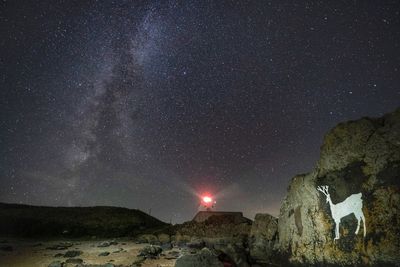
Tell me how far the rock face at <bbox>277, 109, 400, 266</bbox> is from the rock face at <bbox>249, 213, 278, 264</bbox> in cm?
242

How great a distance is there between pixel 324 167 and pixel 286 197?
4455 millimetres

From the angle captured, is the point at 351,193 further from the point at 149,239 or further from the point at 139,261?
the point at 149,239

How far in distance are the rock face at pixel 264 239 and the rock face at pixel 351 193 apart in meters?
2.42

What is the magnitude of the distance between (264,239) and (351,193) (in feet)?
27.8

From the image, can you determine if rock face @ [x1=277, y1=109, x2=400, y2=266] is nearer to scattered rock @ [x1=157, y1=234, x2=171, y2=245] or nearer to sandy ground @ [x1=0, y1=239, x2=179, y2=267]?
sandy ground @ [x1=0, y1=239, x2=179, y2=267]

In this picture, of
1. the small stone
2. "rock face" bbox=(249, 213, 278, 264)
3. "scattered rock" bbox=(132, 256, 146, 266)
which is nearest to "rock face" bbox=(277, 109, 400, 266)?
"rock face" bbox=(249, 213, 278, 264)

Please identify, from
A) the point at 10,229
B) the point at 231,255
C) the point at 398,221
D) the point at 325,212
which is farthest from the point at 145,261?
the point at 10,229

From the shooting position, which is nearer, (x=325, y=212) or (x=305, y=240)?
(x=325, y=212)

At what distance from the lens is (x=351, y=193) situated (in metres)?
11.8

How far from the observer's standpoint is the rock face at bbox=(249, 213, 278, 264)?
58.0 feet

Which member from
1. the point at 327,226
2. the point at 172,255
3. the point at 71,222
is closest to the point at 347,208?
the point at 327,226

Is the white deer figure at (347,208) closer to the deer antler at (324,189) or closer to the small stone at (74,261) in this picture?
the deer antler at (324,189)

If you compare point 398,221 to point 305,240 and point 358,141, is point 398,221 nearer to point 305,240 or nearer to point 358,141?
point 358,141

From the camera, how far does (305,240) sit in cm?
1388
